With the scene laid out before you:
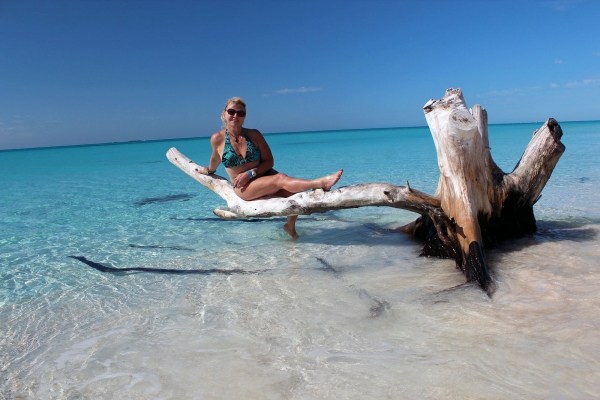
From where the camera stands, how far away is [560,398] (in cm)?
223

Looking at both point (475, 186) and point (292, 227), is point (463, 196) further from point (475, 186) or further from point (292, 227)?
point (292, 227)

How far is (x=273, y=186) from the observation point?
17.6 feet

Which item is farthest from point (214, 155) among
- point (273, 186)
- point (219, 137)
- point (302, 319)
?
point (302, 319)

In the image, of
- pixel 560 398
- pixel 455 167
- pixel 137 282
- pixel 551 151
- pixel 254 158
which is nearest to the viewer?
Result: pixel 560 398

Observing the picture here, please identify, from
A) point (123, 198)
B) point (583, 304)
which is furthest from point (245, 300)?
point (123, 198)

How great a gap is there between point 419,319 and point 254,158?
9.95ft

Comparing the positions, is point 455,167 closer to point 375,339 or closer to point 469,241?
point 469,241

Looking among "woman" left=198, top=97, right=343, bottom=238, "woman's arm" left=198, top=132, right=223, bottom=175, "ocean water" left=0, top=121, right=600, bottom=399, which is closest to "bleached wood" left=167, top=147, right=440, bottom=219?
"woman" left=198, top=97, right=343, bottom=238

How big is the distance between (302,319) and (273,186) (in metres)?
2.24

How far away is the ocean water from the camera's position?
2580 mm

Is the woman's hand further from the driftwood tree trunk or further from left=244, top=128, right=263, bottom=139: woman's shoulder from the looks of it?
left=244, top=128, right=263, bottom=139: woman's shoulder

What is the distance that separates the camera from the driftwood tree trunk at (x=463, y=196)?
166 inches

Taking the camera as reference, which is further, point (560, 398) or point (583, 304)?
point (583, 304)

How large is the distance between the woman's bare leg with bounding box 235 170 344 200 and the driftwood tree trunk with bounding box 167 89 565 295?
109mm
